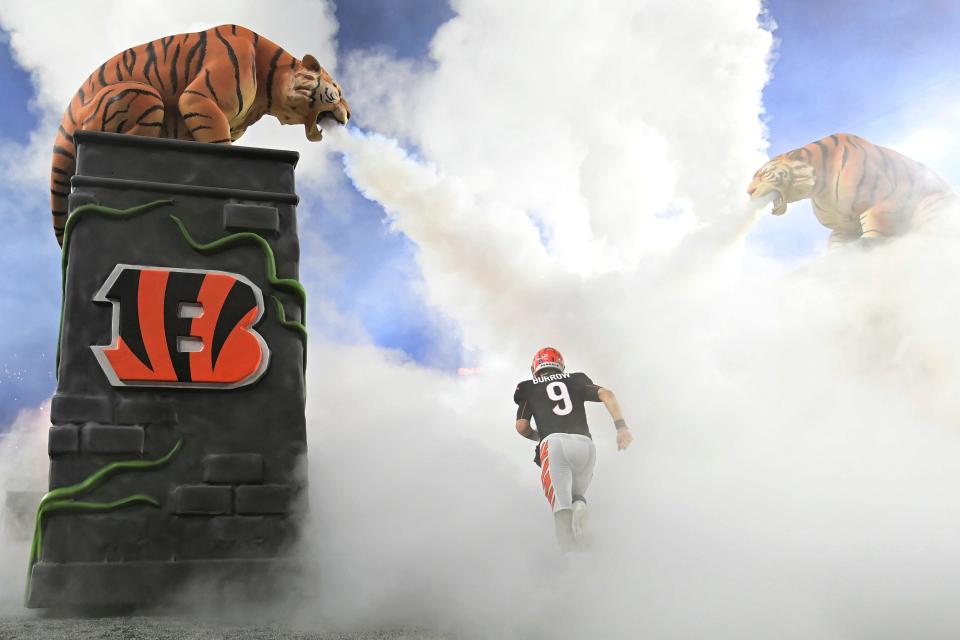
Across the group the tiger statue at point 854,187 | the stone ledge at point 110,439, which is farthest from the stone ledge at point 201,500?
the tiger statue at point 854,187

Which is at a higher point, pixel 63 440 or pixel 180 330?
pixel 180 330

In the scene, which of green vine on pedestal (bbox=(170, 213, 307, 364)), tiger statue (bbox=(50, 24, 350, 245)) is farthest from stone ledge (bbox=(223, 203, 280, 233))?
tiger statue (bbox=(50, 24, 350, 245))

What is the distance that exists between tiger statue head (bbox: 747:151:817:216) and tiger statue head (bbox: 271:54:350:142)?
8.76 m

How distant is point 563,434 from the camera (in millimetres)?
5609

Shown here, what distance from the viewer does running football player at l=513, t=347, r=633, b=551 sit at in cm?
525

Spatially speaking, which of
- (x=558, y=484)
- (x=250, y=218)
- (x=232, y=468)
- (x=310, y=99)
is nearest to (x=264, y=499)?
(x=232, y=468)

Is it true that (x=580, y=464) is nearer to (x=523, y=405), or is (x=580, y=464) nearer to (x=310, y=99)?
(x=523, y=405)

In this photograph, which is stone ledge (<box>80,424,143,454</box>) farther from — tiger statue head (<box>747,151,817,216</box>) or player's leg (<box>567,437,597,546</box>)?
tiger statue head (<box>747,151,817,216</box>)

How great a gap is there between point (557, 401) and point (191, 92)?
3530mm

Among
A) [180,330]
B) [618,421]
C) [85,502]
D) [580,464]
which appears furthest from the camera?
[618,421]

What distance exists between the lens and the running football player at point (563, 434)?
5.25 m

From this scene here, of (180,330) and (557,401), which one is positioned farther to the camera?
(557,401)

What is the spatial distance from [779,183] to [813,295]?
203cm

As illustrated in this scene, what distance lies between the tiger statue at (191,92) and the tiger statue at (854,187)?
919 centimetres
